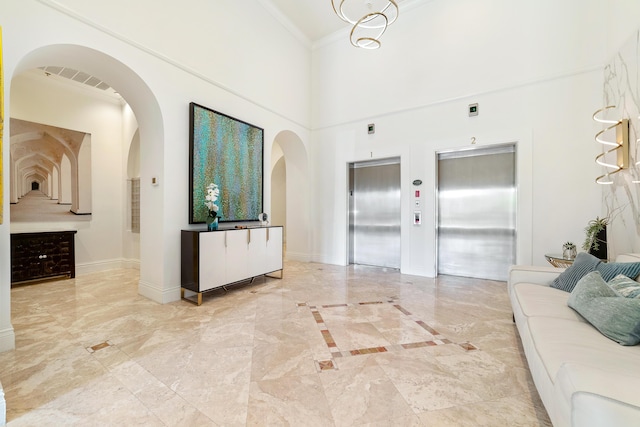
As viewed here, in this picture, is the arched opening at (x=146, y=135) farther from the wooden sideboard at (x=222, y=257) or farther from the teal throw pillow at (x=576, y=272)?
the teal throw pillow at (x=576, y=272)

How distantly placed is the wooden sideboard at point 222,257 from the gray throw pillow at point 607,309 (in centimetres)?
365

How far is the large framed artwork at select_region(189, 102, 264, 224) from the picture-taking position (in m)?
3.84

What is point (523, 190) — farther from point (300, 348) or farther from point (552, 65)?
point (300, 348)

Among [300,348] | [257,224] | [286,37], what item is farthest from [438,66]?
[300,348]

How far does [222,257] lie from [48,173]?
392cm

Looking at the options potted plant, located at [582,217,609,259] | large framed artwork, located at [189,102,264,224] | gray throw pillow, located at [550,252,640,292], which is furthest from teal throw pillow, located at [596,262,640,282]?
large framed artwork, located at [189,102,264,224]

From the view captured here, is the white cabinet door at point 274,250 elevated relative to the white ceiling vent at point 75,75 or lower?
lower

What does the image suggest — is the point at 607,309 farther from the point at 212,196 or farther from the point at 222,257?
the point at 212,196

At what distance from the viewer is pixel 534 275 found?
272cm

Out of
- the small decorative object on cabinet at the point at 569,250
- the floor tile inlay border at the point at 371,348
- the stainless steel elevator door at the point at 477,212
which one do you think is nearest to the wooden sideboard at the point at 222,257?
the floor tile inlay border at the point at 371,348

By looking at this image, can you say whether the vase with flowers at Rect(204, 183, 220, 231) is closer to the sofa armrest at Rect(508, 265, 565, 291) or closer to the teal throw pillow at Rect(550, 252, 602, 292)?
the sofa armrest at Rect(508, 265, 565, 291)

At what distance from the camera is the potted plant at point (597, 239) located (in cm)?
340

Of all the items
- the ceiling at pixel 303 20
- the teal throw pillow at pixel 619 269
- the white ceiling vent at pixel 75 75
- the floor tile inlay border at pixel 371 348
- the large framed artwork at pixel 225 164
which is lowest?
the floor tile inlay border at pixel 371 348

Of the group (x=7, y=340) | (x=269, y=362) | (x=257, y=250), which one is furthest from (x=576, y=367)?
(x=7, y=340)
